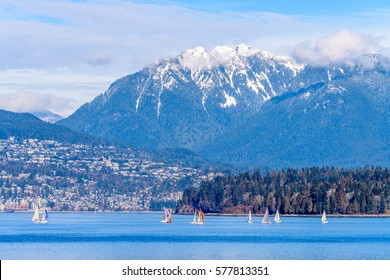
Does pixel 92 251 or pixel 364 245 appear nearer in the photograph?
pixel 92 251

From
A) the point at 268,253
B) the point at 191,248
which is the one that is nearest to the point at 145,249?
the point at 191,248
